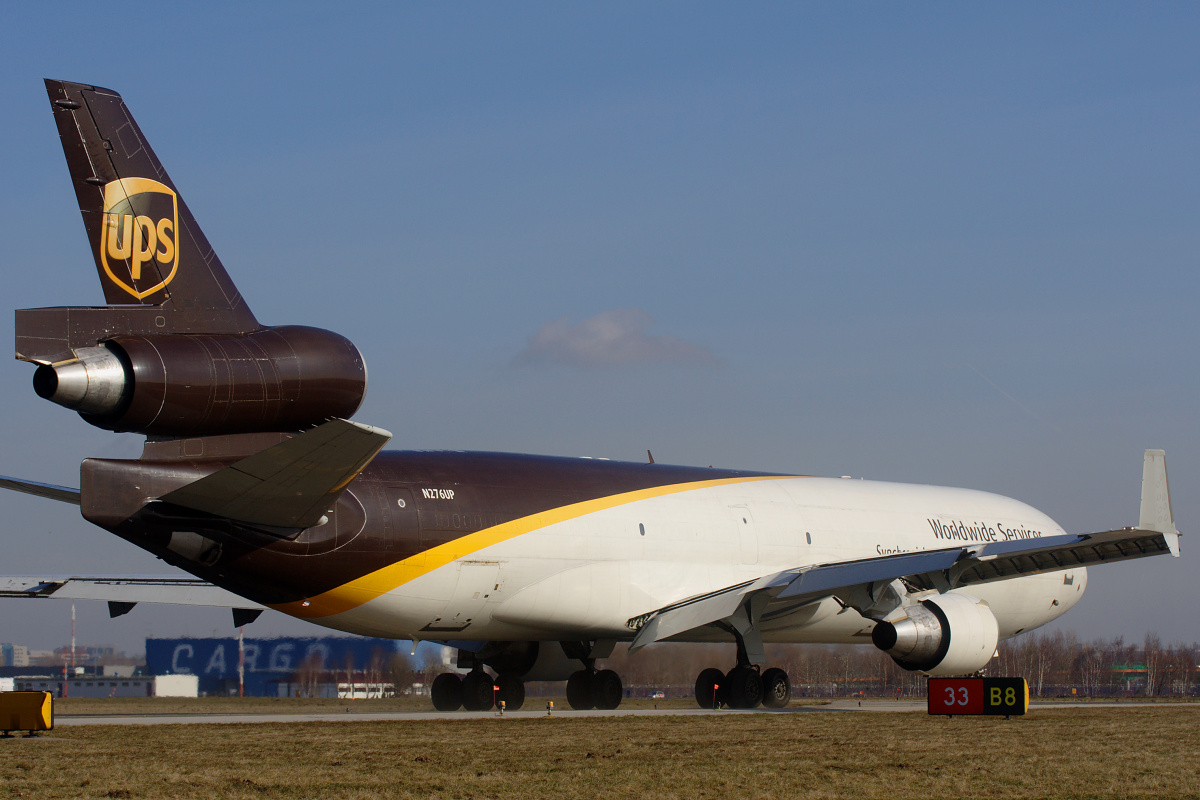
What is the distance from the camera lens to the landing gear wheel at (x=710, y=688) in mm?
24031

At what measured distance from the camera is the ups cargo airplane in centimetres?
1436

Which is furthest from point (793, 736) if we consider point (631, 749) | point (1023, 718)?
point (1023, 718)

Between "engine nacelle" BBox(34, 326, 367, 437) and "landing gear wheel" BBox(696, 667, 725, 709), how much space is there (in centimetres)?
1201

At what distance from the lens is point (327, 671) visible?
37.8 meters

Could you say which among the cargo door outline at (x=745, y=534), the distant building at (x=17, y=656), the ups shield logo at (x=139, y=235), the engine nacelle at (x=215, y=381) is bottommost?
the distant building at (x=17, y=656)

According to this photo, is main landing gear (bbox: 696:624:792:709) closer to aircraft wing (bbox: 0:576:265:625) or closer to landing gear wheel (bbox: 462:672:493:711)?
landing gear wheel (bbox: 462:672:493:711)

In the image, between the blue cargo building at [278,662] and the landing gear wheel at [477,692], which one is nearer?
the landing gear wheel at [477,692]

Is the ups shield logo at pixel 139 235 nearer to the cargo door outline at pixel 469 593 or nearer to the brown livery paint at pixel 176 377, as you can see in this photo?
the brown livery paint at pixel 176 377

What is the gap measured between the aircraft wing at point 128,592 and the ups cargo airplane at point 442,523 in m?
0.05

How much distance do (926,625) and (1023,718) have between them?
283 centimetres

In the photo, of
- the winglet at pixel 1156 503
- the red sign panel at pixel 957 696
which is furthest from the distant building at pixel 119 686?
the winglet at pixel 1156 503

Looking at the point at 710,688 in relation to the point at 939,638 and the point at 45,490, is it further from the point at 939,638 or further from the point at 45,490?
the point at 45,490

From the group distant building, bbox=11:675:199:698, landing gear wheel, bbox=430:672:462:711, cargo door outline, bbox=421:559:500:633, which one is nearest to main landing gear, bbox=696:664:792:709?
landing gear wheel, bbox=430:672:462:711

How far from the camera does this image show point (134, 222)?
1499 centimetres
